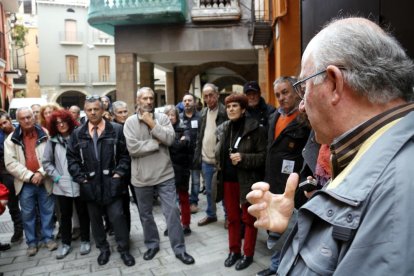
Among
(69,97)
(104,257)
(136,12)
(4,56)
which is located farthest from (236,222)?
(69,97)

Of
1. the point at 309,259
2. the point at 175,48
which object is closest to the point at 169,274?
the point at 309,259

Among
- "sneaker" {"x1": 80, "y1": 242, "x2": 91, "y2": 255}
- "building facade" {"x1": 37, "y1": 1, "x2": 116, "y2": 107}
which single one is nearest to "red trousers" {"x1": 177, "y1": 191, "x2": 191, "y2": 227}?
"sneaker" {"x1": 80, "y1": 242, "x2": 91, "y2": 255}

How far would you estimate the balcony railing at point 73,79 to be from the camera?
112 feet

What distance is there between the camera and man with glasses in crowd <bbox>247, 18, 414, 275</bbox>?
93cm

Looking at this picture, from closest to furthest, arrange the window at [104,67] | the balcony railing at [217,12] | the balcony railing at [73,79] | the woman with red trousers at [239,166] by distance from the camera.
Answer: the woman with red trousers at [239,166] → the balcony railing at [217,12] → the balcony railing at [73,79] → the window at [104,67]

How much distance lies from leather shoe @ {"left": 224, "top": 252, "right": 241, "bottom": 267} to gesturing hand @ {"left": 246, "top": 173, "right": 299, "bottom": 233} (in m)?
2.88

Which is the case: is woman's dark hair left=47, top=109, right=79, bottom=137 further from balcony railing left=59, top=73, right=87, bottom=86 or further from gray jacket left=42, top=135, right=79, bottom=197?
balcony railing left=59, top=73, right=87, bottom=86

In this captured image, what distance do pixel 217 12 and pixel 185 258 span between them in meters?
8.50

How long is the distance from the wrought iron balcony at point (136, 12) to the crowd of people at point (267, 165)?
16.8 ft

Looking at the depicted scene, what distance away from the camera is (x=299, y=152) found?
142 inches

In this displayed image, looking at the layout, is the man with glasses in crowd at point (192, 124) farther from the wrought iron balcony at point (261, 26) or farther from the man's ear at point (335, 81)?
the man's ear at point (335, 81)

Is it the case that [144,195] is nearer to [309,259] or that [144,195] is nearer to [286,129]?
[286,129]

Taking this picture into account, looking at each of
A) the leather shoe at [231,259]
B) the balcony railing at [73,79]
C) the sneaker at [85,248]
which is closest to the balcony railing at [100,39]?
the balcony railing at [73,79]

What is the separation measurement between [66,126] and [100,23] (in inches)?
285
